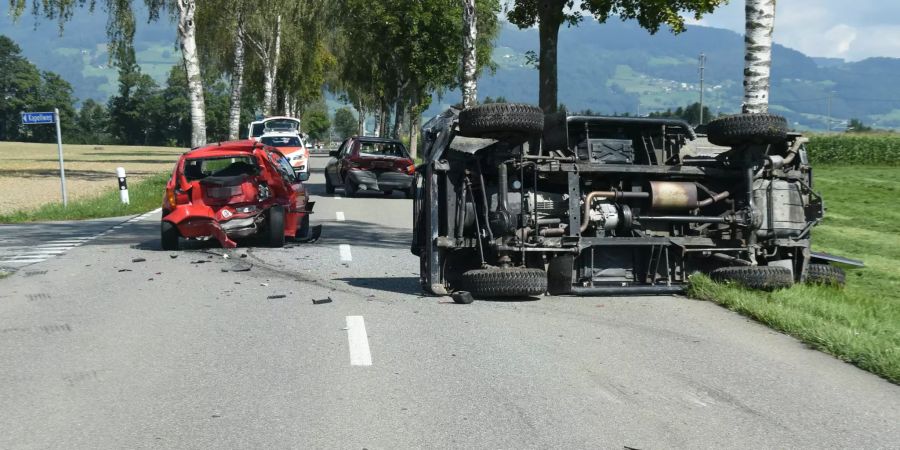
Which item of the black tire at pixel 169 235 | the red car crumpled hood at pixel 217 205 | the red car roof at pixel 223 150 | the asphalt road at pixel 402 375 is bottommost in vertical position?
the asphalt road at pixel 402 375

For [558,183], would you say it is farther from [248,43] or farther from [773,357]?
[248,43]

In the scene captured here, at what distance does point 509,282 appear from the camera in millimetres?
9828

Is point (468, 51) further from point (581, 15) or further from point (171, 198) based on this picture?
point (171, 198)

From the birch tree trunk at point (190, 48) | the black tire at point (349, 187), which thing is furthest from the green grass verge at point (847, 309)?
the birch tree trunk at point (190, 48)

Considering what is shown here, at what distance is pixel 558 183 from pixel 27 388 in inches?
224

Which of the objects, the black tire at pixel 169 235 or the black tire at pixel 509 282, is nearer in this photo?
the black tire at pixel 509 282

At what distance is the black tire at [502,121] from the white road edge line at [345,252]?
497cm

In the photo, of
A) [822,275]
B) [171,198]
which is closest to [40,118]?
[171,198]

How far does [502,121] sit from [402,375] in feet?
12.1

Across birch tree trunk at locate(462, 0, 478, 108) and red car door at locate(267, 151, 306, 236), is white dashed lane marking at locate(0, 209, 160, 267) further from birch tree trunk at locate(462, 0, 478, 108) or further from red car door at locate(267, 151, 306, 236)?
birch tree trunk at locate(462, 0, 478, 108)

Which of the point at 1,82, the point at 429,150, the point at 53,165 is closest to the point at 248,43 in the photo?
the point at 53,165

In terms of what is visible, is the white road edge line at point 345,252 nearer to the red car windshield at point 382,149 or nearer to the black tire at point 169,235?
the black tire at point 169,235

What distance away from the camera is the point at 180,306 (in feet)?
33.7

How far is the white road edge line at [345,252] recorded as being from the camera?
14791 mm
